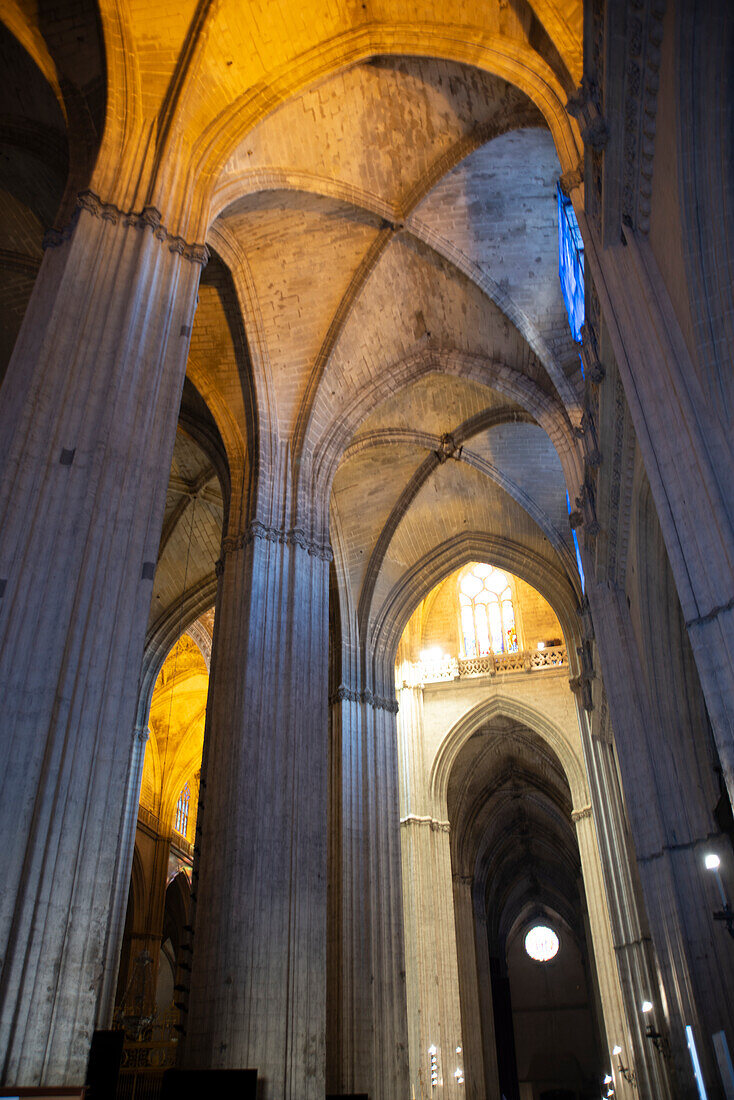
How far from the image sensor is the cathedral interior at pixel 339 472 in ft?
18.8

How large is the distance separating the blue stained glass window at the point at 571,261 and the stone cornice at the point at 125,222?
495 centimetres

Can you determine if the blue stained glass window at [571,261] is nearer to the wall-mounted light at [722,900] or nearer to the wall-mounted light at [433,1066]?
the wall-mounted light at [722,900]

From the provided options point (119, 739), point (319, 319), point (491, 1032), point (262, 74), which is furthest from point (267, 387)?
point (491, 1032)

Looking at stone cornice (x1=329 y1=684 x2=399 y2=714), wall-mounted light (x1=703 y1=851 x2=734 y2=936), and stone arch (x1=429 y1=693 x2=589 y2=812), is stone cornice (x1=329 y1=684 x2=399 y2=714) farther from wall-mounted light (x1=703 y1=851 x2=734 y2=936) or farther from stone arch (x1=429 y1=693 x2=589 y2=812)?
→ wall-mounted light (x1=703 y1=851 x2=734 y2=936)

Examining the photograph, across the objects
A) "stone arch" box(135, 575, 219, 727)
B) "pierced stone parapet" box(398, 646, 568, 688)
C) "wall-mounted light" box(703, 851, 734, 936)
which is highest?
"pierced stone parapet" box(398, 646, 568, 688)

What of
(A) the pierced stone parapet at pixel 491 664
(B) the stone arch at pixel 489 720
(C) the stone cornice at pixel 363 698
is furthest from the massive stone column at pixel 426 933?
(C) the stone cornice at pixel 363 698

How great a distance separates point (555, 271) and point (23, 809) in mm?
11281

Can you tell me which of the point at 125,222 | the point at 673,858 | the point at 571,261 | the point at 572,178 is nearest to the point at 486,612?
the point at 571,261

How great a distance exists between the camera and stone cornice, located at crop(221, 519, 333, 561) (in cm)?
1216

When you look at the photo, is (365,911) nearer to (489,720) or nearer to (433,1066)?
(433,1066)

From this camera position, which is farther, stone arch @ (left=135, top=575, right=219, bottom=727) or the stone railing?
the stone railing

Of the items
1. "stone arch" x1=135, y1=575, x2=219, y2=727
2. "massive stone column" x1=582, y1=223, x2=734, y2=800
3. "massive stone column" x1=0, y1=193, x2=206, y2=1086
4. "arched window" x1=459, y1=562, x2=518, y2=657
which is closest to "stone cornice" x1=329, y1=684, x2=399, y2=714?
"stone arch" x1=135, y1=575, x2=219, y2=727

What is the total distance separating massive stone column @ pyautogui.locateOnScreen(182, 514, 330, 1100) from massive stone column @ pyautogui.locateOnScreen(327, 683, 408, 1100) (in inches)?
124

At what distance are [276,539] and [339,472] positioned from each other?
531 centimetres
